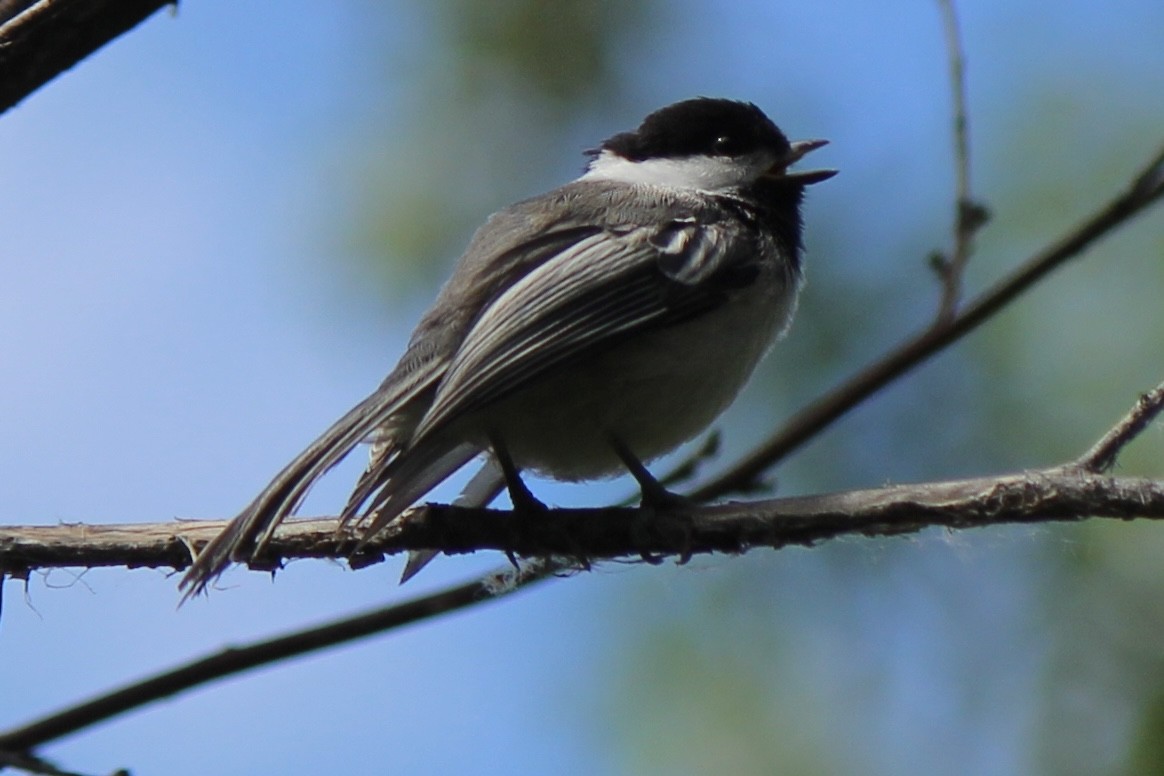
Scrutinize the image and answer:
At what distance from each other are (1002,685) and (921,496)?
1738mm

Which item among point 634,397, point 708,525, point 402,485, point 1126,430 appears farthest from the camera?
point 634,397

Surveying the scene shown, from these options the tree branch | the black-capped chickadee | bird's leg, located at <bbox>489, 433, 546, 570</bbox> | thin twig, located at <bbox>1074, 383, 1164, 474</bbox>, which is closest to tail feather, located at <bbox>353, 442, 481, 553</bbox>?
the black-capped chickadee

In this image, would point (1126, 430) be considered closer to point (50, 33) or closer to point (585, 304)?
point (585, 304)

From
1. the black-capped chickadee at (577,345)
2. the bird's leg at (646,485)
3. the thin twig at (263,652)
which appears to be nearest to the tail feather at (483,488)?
the black-capped chickadee at (577,345)

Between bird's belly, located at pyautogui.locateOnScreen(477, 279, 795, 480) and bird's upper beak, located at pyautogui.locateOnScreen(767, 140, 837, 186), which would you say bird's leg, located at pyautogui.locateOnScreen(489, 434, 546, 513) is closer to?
bird's belly, located at pyautogui.locateOnScreen(477, 279, 795, 480)

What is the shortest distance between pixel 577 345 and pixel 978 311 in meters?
0.81

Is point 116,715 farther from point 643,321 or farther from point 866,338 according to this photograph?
point 866,338

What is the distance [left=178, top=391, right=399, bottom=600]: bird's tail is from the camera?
2016 millimetres

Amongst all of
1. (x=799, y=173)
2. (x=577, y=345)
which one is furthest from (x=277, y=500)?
(x=799, y=173)

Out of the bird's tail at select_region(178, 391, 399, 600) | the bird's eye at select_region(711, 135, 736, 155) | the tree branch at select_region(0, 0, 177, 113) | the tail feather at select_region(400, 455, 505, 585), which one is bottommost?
the tail feather at select_region(400, 455, 505, 585)

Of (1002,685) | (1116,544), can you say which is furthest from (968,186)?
(1002,685)

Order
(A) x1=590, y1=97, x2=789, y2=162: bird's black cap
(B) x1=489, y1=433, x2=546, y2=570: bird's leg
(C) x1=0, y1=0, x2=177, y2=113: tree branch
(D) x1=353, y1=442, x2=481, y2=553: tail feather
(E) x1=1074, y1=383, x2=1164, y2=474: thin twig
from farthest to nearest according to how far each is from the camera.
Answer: (A) x1=590, y1=97, x2=789, y2=162: bird's black cap
(B) x1=489, y1=433, x2=546, y2=570: bird's leg
(D) x1=353, y1=442, x2=481, y2=553: tail feather
(C) x1=0, y1=0, x2=177, y2=113: tree branch
(E) x1=1074, y1=383, x2=1164, y2=474: thin twig

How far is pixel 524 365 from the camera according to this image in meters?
2.53

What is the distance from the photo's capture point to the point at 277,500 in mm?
2109
